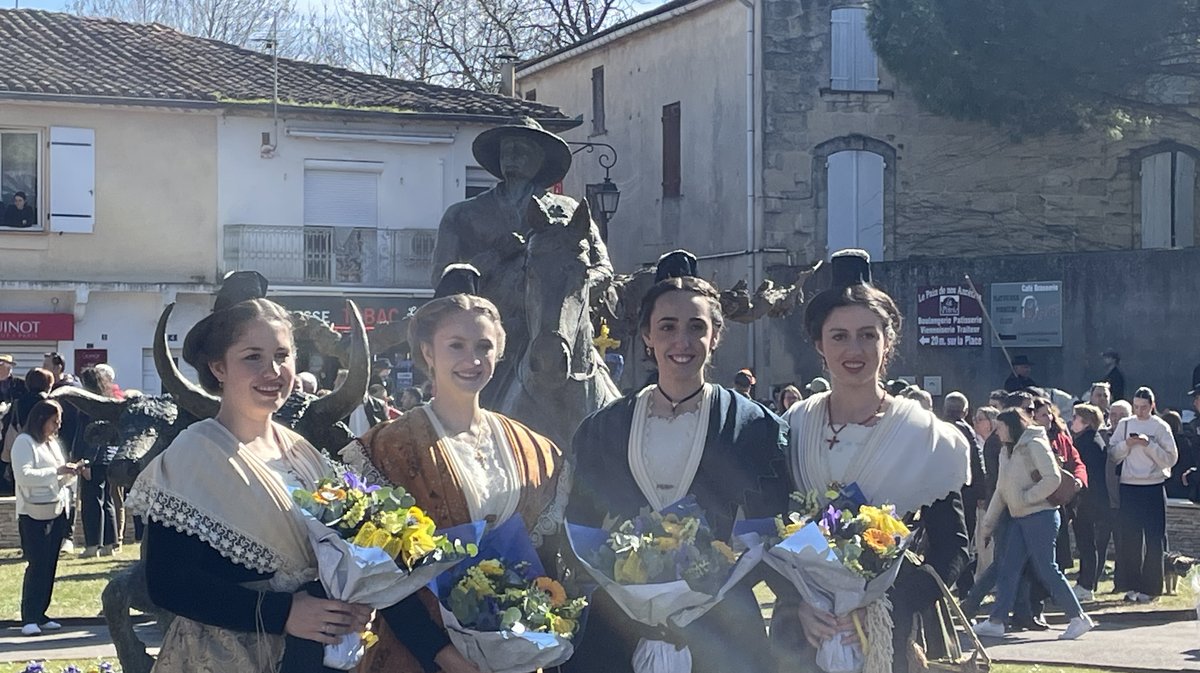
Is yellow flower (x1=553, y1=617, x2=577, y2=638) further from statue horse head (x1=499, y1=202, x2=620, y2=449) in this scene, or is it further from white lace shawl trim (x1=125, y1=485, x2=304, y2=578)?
statue horse head (x1=499, y1=202, x2=620, y2=449)

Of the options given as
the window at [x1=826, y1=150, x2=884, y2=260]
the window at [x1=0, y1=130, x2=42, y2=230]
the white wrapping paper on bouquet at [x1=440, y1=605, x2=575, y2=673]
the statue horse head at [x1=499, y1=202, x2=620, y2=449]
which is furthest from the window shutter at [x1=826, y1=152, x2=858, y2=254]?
the white wrapping paper on bouquet at [x1=440, y1=605, x2=575, y2=673]

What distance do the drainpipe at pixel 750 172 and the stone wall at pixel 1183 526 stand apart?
41.5 feet

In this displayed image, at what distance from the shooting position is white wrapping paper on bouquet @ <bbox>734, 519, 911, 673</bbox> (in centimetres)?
482

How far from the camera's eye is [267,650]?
482cm

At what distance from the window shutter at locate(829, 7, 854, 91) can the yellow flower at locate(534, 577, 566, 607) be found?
87.3ft

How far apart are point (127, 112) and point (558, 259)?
23.4 metres

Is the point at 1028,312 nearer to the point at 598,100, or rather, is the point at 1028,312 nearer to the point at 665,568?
the point at 598,100

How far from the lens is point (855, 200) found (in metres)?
31.4

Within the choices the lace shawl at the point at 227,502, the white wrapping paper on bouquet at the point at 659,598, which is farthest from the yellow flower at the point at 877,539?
the lace shawl at the point at 227,502

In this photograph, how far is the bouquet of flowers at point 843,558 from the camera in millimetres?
4824

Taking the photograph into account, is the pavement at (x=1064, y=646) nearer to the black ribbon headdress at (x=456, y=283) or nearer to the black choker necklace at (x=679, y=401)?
the black ribbon headdress at (x=456, y=283)

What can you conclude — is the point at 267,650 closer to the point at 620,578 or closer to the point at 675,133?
the point at 620,578

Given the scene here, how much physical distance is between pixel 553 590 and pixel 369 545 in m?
0.60

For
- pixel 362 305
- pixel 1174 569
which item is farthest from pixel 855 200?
pixel 1174 569
